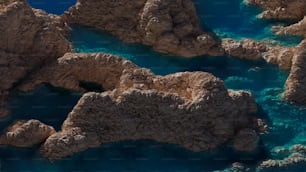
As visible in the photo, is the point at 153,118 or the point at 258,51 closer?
the point at 153,118

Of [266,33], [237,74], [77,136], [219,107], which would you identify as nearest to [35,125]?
[77,136]

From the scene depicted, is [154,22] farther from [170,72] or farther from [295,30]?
[295,30]

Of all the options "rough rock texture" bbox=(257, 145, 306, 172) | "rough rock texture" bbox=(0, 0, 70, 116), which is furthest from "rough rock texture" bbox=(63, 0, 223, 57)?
"rough rock texture" bbox=(257, 145, 306, 172)

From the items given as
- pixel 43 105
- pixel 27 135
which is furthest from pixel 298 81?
pixel 27 135

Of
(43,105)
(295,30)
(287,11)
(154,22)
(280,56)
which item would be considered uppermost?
(154,22)

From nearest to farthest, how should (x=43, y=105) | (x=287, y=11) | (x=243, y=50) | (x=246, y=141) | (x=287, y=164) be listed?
(x=287, y=164), (x=246, y=141), (x=43, y=105), (x=243, y=50), (x=287, y=11)

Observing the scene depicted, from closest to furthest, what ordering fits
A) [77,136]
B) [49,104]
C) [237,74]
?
[77,136] → [49,104] → [237,74]

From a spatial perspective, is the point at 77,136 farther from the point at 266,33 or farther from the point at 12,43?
the point at 266,33
